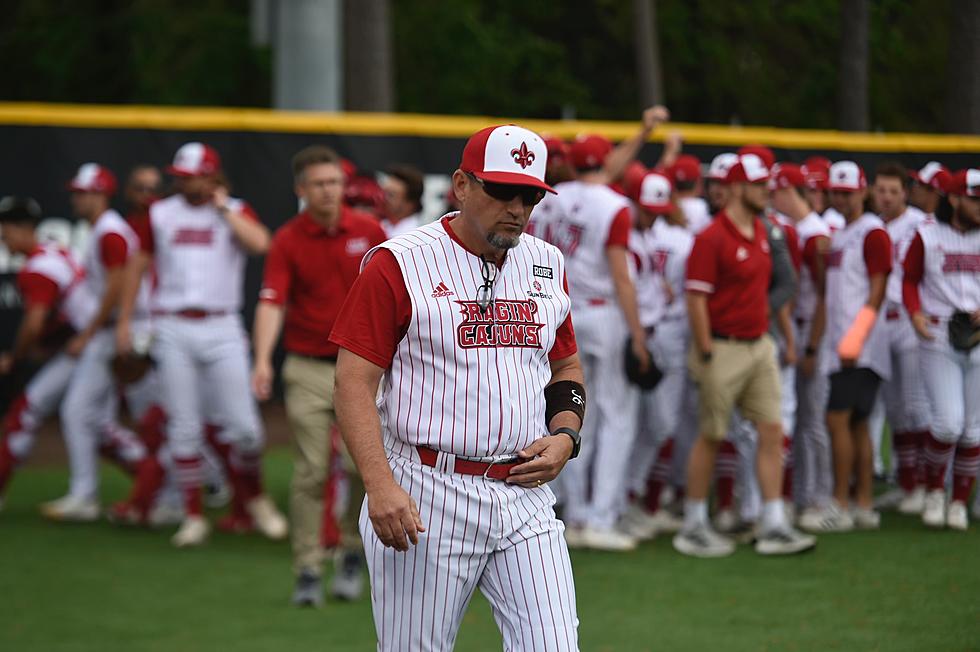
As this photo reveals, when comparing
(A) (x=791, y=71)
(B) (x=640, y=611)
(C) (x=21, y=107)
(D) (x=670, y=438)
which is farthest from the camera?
(A) (x=791, y=71)

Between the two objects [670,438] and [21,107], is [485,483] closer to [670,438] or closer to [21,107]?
[670,438]

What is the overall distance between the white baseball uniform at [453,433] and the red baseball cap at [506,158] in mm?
282

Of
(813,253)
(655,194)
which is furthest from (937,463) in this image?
(655,194)

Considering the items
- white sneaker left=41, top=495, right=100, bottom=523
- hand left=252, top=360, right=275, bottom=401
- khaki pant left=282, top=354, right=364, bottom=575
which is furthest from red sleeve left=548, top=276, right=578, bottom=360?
white sneaker left=41, top=495, right=100, bottom=523

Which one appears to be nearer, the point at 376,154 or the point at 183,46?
the point at 376,154

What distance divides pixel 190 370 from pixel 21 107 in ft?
16.9

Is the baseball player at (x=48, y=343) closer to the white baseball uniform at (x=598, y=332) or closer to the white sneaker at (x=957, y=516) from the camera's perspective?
the white baseball uniform at (x=598, y=332)

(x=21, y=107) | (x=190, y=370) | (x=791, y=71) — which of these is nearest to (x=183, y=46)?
(x=791, y=71)

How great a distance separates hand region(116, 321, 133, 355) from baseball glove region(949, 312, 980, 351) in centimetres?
545

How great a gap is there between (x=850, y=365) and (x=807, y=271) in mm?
752

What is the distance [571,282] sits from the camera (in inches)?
351

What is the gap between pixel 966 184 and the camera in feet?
28.7

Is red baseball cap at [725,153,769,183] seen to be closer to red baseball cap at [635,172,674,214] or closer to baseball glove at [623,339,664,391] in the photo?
red baseball cap at [635,172,674,214]

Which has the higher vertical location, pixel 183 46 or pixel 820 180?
pixel 183 46
